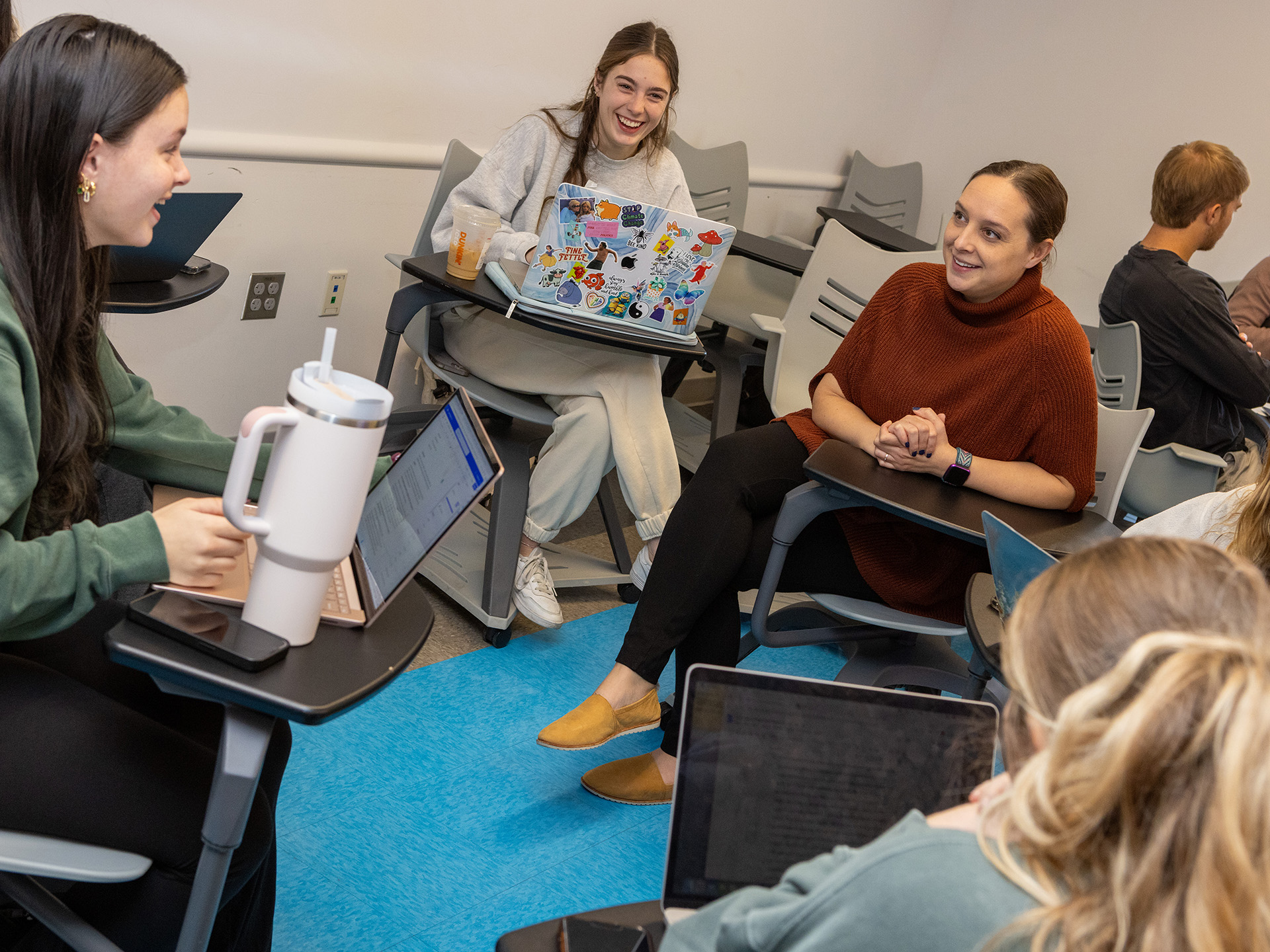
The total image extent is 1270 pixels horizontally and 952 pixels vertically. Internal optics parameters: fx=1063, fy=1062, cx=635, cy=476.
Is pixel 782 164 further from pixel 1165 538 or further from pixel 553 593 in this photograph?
pixel 1165 538

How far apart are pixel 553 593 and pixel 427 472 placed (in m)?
1.40

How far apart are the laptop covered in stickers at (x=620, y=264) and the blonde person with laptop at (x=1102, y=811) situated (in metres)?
1.47

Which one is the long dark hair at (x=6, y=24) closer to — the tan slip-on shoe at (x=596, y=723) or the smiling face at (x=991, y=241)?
the tan slip-on shoe at (x=596, y=723)

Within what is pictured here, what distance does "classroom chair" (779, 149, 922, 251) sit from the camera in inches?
182

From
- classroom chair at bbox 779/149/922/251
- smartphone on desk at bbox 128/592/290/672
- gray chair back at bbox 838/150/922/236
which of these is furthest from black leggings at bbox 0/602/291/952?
gray chair back at bbox 838/150/922/236

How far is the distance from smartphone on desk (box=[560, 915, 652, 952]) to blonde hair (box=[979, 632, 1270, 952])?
12.4 inches

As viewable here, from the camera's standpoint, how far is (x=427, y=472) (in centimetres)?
106

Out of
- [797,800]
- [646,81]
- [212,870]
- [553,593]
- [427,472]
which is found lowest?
[553,593]

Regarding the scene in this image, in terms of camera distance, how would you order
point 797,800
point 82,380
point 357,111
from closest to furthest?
point 797,800 < point 82,380 < point 357,111

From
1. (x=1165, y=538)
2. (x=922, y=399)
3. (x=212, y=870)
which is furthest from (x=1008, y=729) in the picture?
(x=922, y=399)

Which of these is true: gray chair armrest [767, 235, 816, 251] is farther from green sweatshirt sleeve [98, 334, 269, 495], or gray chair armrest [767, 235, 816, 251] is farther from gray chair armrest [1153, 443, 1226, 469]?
green sweatshirt sleeve [98, 334, 269, 495]

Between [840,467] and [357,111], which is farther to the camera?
[357,111]

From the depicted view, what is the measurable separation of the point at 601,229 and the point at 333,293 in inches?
47.8

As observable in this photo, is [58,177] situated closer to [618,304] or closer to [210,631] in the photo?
[210,631]
